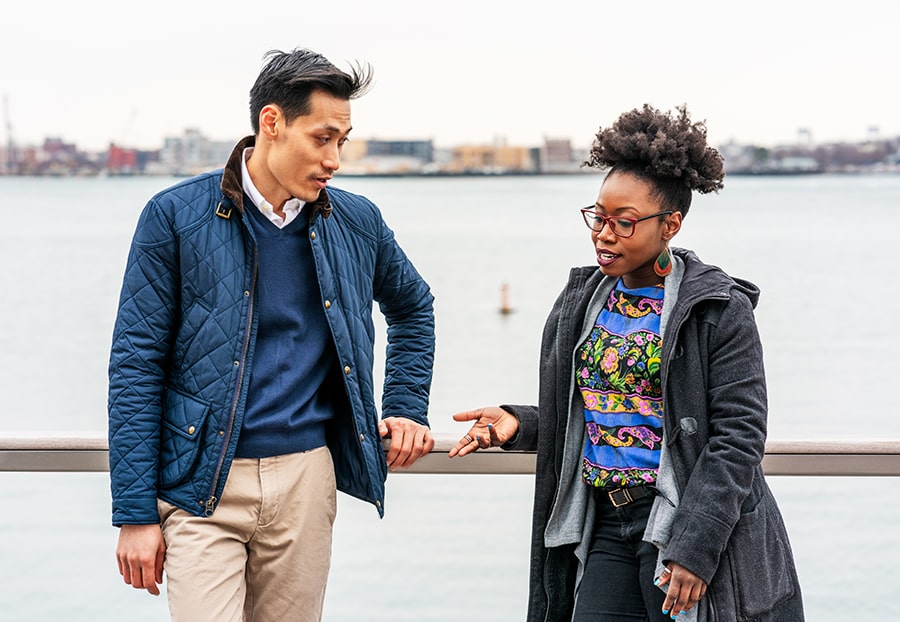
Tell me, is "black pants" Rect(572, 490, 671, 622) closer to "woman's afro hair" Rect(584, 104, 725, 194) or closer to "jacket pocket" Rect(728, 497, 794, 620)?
"jacket pocket" Rect(728, 497, 794, 620)

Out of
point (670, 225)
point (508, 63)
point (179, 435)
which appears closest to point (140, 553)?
point (179, 435)

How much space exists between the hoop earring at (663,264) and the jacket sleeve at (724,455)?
19cm

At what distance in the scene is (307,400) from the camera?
2.40m

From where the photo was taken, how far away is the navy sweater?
235 centimetres

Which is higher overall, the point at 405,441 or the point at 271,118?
the point at 271,118

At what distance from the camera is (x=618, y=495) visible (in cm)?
233

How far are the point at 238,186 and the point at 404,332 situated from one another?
571 mm

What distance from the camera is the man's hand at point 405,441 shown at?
258cm

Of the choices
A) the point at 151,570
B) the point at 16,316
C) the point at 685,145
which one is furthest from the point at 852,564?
the point at 16,316

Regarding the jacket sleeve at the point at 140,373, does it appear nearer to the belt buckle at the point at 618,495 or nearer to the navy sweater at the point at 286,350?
the navy sweater at the point at 286,350

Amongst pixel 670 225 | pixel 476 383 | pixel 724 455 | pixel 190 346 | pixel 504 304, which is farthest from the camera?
pixel 504 304

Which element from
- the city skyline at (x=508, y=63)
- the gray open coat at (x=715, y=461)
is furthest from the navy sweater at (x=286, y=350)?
the city skyline at (x=508, y=63)

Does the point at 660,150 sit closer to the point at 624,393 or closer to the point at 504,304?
the point at 624,393

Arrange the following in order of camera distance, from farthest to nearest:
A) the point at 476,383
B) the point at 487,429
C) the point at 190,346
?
the point at 476,383 → the point at 487,429 → the point at 190,346
